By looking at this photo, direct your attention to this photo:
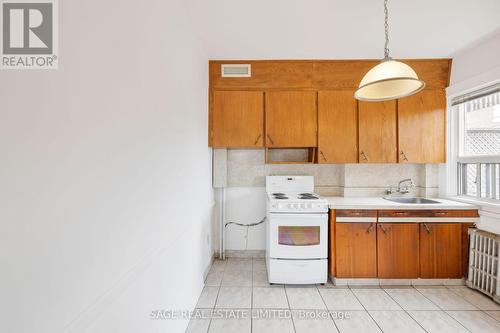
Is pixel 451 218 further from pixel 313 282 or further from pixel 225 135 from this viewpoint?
pixel 225 135

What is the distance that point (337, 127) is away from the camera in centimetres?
299

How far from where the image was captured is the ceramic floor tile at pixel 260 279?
2.59m

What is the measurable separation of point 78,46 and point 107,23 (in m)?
0.22

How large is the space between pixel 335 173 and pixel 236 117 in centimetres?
166

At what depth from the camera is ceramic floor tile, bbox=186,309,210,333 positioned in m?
1.88

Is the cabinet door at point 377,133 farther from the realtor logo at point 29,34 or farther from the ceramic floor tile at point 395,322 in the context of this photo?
the realtor logo at point 29,34

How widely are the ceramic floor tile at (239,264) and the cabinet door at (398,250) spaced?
1.57 meters

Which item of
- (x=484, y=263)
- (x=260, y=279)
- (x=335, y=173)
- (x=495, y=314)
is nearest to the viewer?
(x=495, y=314)

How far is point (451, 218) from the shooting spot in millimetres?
2564

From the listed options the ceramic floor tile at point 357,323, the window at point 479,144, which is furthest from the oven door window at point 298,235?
the window at point 479,144

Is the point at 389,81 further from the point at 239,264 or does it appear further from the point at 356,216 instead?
the point at 239,264

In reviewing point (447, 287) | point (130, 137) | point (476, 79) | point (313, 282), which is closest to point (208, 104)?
point (130, 137)

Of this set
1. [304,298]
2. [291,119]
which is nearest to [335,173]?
[291,119]

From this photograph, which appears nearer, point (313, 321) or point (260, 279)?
point (313, 321)
